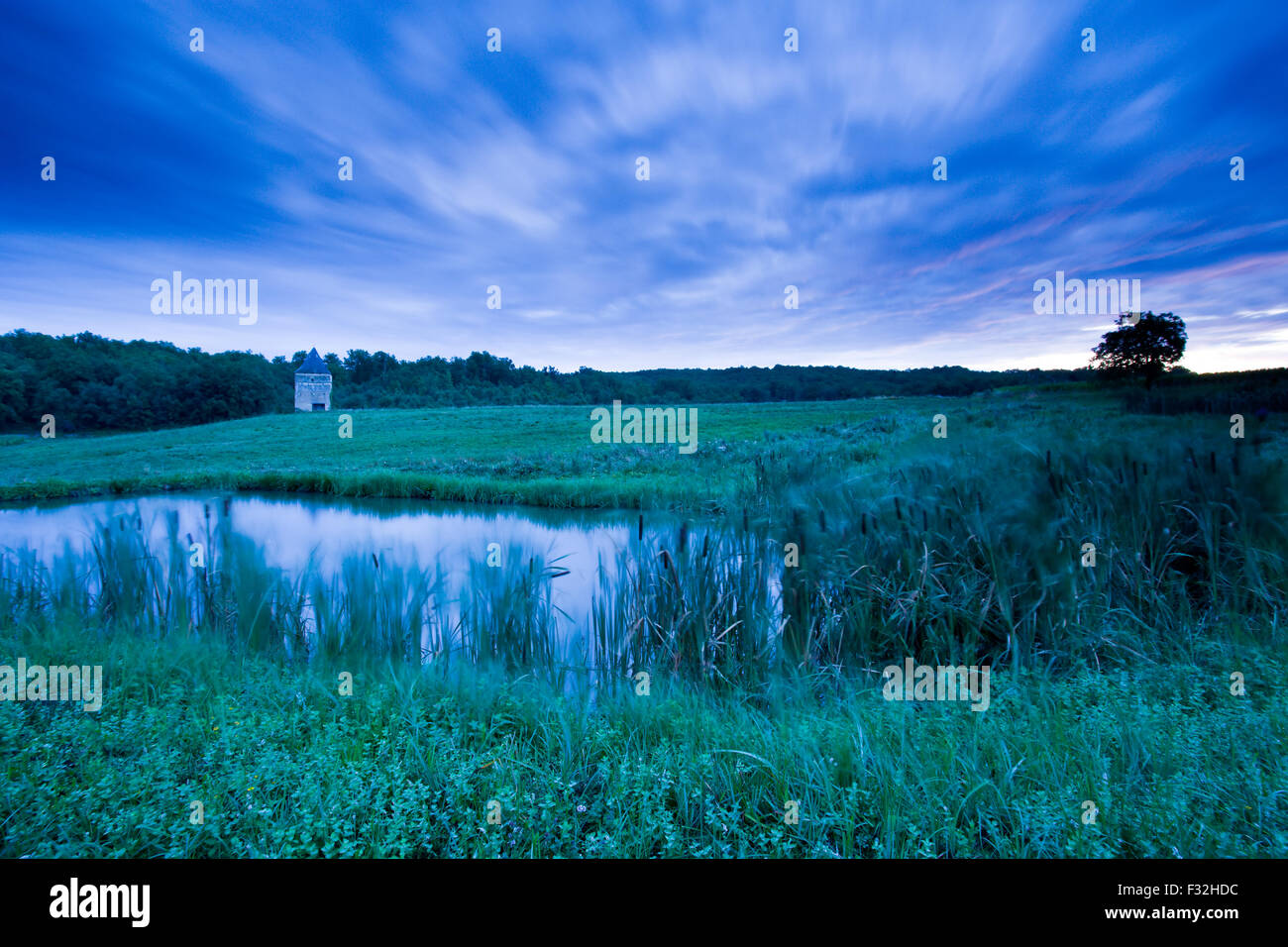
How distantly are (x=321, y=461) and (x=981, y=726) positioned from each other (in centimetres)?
2443

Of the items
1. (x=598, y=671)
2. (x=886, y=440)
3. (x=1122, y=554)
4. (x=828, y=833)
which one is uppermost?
(x=886, y=440)

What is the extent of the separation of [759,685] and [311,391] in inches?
1996

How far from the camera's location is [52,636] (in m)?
4.35

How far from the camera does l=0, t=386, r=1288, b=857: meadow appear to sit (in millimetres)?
2217

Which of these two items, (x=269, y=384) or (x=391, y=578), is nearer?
(x=391, y=578)

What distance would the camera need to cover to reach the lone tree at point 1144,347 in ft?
23.1

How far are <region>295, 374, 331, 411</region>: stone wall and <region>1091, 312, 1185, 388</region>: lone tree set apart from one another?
164 ft

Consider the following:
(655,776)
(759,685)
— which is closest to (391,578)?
(759,685)

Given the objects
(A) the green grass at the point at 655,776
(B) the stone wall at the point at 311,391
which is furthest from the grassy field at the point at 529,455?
(B) the stone wall at the point at 311,391

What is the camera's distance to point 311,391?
4538 cm

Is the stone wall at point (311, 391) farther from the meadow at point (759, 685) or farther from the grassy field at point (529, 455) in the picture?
the meadow at point (759, 685)

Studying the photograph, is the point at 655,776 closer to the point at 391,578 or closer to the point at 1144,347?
the point at 391,578

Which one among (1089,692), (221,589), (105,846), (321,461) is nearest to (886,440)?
(1089,692)
